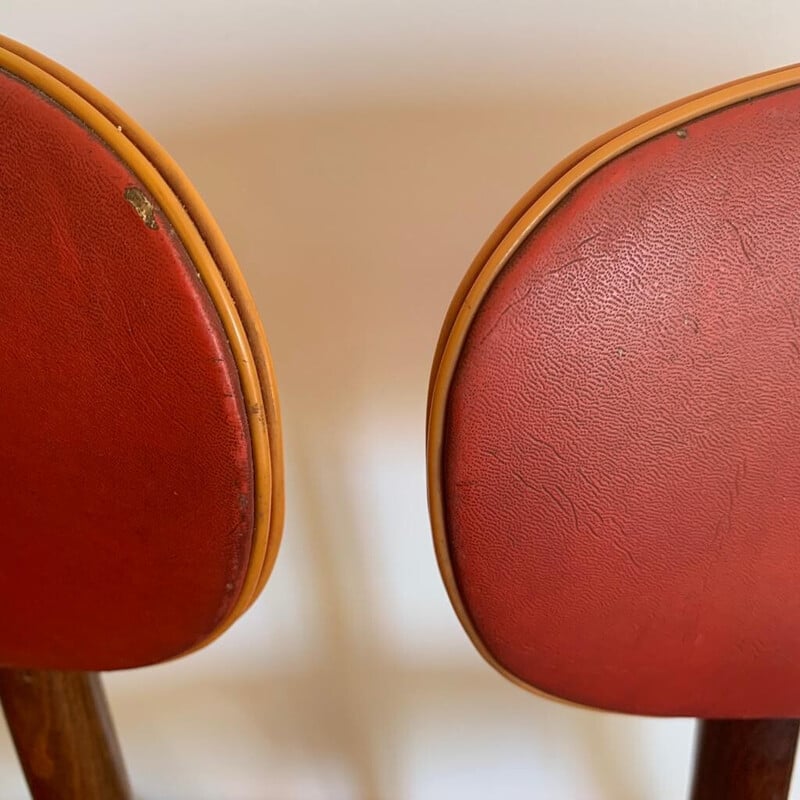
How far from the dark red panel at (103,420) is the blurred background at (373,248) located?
0.95 feet

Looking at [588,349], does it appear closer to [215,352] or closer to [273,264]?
[215,352]

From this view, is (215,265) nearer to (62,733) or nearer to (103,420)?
(103,420)

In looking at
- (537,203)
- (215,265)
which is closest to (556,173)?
(537,203)

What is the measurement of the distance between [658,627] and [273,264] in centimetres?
40

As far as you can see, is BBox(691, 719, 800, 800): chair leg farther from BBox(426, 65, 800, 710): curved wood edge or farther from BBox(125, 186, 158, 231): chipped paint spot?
BBox(125, 186, 158, 231): chipped paint spot

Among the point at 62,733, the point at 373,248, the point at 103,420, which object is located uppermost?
the point at 373,248

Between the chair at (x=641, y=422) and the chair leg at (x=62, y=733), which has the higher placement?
the chair at (x=641, y=422)

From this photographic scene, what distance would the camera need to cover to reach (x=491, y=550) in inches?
13.9

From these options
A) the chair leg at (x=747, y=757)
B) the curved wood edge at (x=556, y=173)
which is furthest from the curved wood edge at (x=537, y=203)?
the chair leg at (x=747, y=757)

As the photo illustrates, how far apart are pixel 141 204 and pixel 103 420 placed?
10 centimetres

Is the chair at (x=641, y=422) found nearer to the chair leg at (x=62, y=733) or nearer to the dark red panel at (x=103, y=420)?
the dark red panel at (x=103, y=420)

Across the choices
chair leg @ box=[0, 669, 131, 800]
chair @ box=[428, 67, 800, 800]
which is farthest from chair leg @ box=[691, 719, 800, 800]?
chair leg @ box=[0, 669, 131, 800]

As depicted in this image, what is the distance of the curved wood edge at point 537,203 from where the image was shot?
11.5 inches

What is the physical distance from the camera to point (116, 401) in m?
0.35
